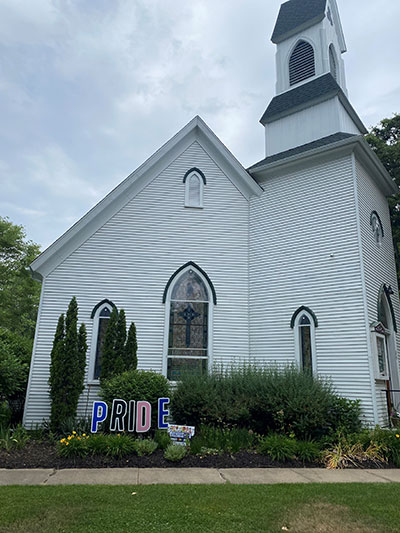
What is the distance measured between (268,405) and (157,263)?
5.47 m

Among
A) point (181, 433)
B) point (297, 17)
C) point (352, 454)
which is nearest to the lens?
point (352, 454)

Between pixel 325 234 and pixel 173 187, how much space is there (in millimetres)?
5099

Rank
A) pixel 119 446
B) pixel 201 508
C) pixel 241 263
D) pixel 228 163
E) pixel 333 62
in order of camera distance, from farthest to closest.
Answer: pixel 333 62, pixel 228 163, pixel 241 263, pixel 119 446, pixel 201 508

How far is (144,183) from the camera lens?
12953 mm

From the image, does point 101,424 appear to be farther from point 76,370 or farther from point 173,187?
point 173,187

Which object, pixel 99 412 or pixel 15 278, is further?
pixel 15 278

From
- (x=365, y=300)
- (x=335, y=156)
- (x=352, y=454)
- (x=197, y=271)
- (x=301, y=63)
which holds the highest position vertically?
(x=301, y=63)

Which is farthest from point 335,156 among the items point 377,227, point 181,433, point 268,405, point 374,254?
point 181,433

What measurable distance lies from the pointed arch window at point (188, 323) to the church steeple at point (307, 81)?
6209 mm

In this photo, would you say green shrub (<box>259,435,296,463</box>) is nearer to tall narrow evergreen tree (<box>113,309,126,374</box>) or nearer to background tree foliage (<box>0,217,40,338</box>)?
tall narrow evergreen tree (<box>113,309,126,374</box>)

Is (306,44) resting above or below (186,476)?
above

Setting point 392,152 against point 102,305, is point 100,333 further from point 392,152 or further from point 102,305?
point 392,152

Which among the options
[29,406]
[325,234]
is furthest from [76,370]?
[325,234]

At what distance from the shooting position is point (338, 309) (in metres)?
10.7
